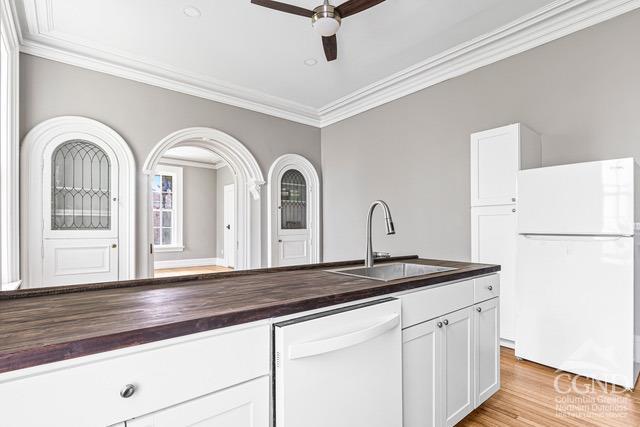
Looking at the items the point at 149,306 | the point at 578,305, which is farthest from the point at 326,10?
the point at 578,305

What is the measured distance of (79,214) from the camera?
343cm

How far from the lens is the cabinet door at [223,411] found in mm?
841

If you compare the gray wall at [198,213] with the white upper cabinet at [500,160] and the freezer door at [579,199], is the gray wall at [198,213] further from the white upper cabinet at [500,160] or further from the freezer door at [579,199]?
the freezer door at [579,199]

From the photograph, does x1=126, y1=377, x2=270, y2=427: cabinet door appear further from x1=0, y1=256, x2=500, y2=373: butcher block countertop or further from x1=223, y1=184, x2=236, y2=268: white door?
x1=223, y1=184, x2=236, y2=268: white door

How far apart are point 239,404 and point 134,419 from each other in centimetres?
27

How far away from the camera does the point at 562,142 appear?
2867 mm

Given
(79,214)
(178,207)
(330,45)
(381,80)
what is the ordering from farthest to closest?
(178,207) → (381,80) → (79,214) → (330,45)

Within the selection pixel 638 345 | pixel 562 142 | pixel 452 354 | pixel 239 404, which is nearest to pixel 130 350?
pixel 239 404

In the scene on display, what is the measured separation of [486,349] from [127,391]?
1800 mm

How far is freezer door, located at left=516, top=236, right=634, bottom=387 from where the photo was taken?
2.17 metres

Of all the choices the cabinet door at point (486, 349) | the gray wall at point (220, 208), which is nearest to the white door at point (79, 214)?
the cabinet door at point (486, 349)

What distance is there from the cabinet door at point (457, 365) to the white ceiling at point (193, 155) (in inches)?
259

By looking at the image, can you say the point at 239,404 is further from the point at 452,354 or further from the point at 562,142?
the point at 562,142

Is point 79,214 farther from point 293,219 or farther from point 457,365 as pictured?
point 457,365
